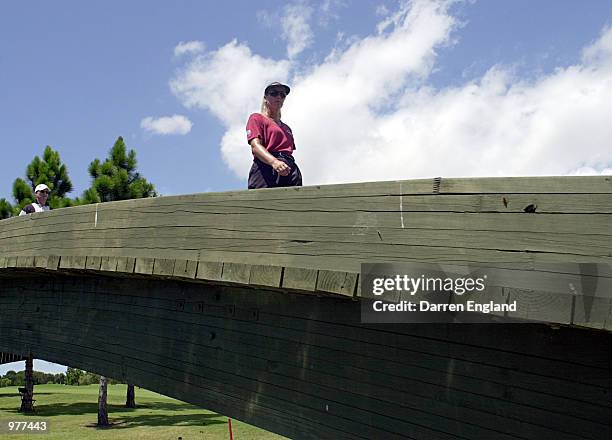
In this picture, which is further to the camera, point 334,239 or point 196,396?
→ point 196,396

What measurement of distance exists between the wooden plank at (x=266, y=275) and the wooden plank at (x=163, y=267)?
2.27 feet

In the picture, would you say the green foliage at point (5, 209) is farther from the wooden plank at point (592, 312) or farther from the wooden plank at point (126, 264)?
the wooden plank at point (592, 312)

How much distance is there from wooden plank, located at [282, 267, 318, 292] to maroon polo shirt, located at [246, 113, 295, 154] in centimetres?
190

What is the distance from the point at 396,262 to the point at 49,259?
3171mm

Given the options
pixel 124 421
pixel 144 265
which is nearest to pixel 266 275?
pixel 144 265

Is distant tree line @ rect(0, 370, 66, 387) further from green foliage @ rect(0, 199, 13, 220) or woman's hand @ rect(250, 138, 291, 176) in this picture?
woman's hand @ rect(250, 138, 291, 176)

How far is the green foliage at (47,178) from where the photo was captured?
20.1 m

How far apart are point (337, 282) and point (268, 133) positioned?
2.24m

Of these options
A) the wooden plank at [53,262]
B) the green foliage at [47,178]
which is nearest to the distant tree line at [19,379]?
the green foliage at [47,178]

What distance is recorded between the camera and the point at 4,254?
5.06 meters

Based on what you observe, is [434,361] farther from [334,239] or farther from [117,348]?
[117,348]

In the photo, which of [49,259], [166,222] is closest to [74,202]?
[49,259]

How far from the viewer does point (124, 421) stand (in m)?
17.4

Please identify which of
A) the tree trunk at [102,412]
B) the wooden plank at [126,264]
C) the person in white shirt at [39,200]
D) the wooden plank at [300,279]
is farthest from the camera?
the tree trunk at [102,412]
